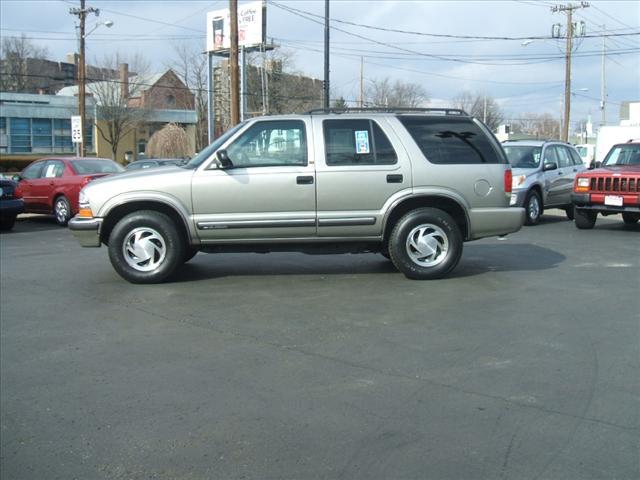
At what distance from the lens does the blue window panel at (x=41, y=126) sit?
51.3 meters

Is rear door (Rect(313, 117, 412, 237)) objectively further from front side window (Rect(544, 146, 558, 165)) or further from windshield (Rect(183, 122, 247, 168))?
front side window (Rect(544, 146, 558, 165))

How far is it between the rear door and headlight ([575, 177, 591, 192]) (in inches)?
277

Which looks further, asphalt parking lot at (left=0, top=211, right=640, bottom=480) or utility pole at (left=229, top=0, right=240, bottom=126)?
utility pole at (left=229, top=0, right=240, bottom=126)

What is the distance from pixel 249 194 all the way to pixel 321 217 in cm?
86

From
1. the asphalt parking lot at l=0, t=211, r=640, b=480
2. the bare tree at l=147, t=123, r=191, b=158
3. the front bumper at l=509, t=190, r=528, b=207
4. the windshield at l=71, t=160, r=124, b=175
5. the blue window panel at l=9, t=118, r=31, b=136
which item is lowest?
the asphalt parking lot at l=0, t=211, r=640, b=480

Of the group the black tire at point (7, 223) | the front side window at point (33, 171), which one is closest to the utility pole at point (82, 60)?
the front side window at point (33, 171)

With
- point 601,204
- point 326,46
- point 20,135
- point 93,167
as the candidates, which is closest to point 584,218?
point 601,204

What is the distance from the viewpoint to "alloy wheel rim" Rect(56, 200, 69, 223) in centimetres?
1535

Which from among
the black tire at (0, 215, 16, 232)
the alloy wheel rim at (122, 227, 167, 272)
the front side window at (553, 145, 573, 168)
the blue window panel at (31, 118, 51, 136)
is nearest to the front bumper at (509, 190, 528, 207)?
the front side window at (553, 145, 573, 168)

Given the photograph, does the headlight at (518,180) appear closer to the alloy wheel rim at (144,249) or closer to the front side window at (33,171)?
the alloy wheel rim at (144,249)

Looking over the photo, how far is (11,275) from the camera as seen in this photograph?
8852 millimetres

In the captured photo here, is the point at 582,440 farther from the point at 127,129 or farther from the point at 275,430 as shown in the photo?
the point at 127,129

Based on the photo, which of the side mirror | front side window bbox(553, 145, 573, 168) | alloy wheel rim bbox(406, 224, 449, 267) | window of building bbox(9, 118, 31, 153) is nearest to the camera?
the side mirror

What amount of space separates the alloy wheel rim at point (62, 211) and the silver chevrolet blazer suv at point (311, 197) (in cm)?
793
